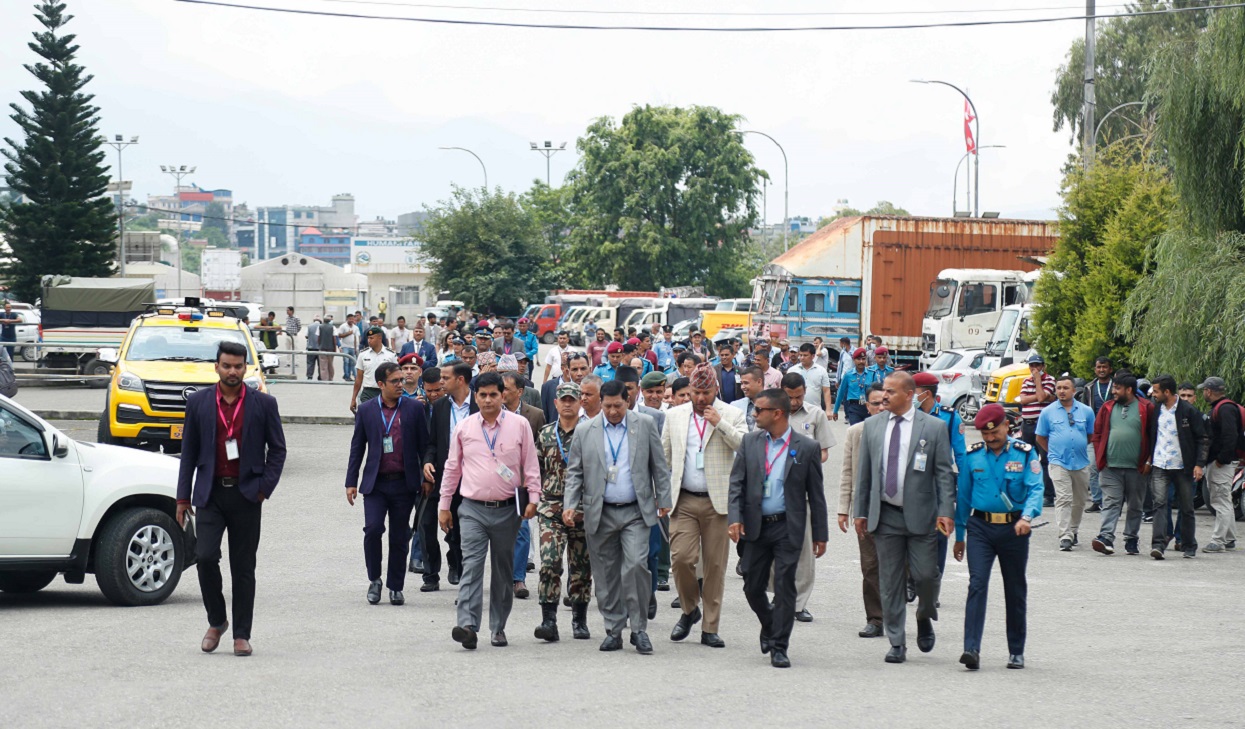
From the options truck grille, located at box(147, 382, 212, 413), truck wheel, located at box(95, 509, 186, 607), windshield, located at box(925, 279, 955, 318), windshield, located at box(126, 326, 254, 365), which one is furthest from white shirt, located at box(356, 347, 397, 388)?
windshield, located at box(925, 279, 955, 318)

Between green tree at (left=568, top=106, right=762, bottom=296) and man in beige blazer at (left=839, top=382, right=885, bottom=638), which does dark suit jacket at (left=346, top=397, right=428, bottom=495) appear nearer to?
man in beige blazer at (left=839, top=382, right=885, bottom=638)

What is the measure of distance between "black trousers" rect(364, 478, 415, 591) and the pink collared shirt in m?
1.38

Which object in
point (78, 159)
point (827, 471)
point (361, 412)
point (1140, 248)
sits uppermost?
point (78, 159)

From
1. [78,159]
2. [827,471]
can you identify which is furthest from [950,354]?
[78,159]

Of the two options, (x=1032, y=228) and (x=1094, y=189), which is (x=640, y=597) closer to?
(x=1094, y=189)

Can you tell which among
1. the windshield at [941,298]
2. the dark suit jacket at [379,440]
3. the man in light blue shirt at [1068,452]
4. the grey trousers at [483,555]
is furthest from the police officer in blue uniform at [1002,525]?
the windshield at [941,298]

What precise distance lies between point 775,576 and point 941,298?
1128 inches

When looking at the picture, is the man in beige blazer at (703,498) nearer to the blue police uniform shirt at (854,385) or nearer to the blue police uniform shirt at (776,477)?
the blue police uniform shirt at (776,477)

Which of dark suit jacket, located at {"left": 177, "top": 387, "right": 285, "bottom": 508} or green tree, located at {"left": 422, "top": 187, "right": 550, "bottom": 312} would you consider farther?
green tree, located at {"left": 422, "top": 187, "right": 550, "bottom": 312}

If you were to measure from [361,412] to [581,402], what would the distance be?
1.64 metres

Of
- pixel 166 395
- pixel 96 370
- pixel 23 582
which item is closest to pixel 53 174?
pixel 96 370

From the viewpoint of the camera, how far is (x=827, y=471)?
20.9 meters

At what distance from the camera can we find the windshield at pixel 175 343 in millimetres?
19109

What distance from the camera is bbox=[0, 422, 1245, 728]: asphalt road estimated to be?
7184 millimetres
